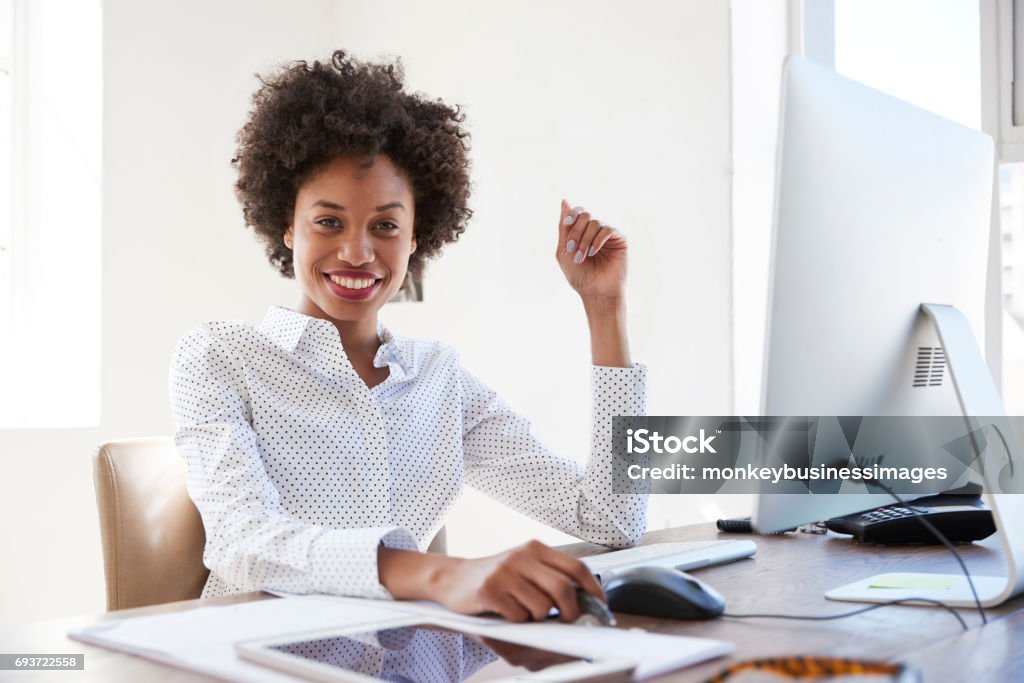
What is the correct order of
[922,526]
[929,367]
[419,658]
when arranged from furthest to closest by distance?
[922,526] < [929,367] < [419,658]

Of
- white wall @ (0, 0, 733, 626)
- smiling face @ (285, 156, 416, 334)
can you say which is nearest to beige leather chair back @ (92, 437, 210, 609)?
smiling face @ (285, 156, 416, 334)

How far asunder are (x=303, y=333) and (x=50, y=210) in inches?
76.3

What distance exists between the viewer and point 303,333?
132 cm

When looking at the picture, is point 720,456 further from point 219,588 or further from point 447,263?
point 219,588

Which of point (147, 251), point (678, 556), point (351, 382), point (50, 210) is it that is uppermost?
point (50, 210)

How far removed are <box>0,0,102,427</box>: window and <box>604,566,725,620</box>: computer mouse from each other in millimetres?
2397

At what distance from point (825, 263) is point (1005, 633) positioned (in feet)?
1.07

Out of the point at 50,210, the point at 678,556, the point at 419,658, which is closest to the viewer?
the point at 419,658

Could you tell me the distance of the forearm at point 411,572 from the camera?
0.89 meters

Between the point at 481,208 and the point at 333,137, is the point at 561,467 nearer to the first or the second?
the point at 333,137

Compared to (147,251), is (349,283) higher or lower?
lower

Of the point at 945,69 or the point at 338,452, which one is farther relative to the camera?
the point at 945,69

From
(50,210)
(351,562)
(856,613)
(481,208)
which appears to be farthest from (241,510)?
(50,210)

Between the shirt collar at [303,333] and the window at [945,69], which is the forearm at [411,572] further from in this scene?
the window at [945,69]
